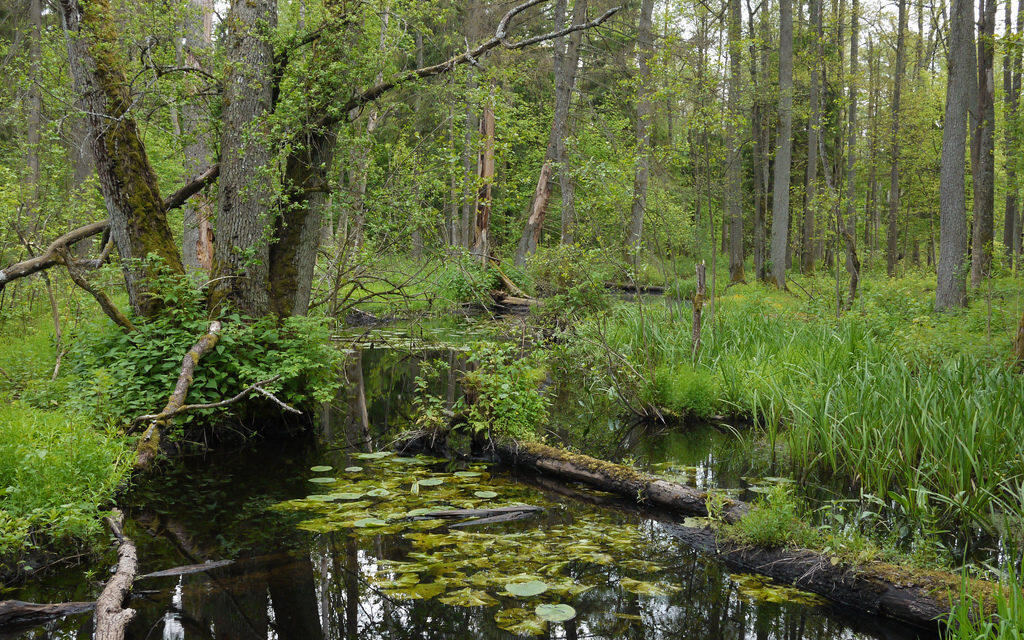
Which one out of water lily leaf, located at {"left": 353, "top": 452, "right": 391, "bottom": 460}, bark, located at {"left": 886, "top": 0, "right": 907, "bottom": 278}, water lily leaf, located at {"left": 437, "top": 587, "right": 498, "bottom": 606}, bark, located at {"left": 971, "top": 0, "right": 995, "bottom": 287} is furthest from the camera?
bark, located at {"left": 886, "top": 0, "right": 907, "bottom": 278}

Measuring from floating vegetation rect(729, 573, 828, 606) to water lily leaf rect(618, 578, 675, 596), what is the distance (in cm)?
Answer: 42

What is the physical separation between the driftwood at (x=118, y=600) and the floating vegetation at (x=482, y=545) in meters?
1.14

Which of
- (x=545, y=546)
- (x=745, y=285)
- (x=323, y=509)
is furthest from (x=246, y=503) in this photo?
(x=745, y=285)

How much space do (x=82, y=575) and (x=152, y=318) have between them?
3.24 metres

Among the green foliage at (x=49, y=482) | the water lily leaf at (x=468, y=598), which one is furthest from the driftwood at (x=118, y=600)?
the water lily leaf at (x=468, y=598)

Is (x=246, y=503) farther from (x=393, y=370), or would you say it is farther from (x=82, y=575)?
(x=393, y=370)

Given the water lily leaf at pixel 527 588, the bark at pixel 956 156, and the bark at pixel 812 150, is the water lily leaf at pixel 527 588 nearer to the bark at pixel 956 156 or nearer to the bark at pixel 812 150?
the bark at pixel 956 156

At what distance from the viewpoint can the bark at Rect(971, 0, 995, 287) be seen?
43.6 feet

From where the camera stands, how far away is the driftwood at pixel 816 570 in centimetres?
337

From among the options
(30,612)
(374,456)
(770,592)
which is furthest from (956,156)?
(30,612)

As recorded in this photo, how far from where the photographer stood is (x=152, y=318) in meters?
6.50

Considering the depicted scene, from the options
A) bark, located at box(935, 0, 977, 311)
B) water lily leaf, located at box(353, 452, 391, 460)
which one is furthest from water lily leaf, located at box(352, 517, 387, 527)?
bark, located at box(935, 0, 977, 311)

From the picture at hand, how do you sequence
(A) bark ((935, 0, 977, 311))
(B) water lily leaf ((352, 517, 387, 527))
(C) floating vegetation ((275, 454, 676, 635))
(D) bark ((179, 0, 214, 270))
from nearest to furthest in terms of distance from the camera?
(C) floating vegetation ((275, 454, 676, 635))
(B) water lily leaf ((352, 517, 387, 527))
(D) bark ((179, 0, 214, 270))
(A) bark ((935, 0, 977, 311))

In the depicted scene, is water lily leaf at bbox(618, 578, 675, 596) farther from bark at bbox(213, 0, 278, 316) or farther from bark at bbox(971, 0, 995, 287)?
bark at bbox(971, 0, 995, 287)
